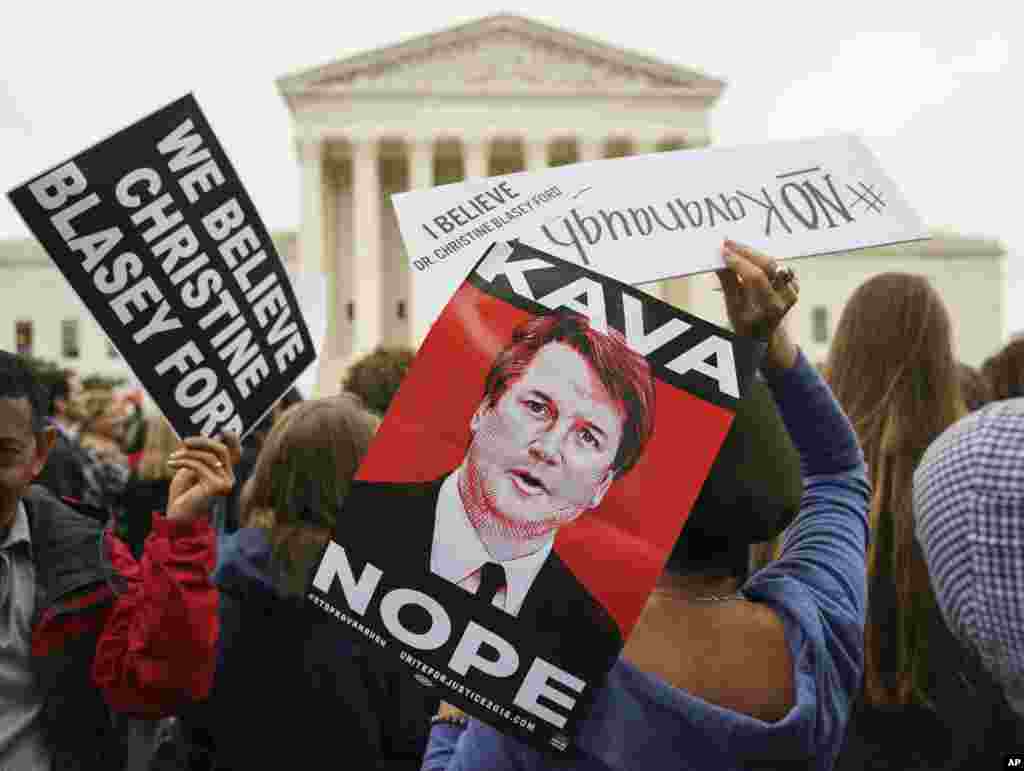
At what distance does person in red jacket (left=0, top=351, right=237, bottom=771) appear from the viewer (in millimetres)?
2133

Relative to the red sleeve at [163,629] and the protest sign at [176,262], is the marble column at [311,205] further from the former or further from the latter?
the red sleeve at [163,629]

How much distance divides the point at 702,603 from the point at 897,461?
1638 mm

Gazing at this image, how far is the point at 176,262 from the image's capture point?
2.31m

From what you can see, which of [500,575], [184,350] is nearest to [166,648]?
[184,350]

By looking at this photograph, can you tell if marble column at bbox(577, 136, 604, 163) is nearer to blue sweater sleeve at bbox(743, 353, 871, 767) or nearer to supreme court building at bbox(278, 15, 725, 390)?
supreme court building at bbox(278, 15, 725, 390)

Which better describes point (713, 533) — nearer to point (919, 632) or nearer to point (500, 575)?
point (500, 575)

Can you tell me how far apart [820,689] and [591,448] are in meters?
0.56

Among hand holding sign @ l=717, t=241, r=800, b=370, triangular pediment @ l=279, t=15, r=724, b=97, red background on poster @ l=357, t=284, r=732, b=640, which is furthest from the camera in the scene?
triangular pediment @ l=279, t=15, r=724, b=97

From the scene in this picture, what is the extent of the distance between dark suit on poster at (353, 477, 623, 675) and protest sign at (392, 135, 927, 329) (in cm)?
40

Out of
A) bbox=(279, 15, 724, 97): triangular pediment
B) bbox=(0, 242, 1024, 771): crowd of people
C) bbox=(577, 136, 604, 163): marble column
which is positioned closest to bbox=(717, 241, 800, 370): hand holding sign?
bbox=(0, 242, 1024, 771): crowd of people

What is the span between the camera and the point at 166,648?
2146 mm

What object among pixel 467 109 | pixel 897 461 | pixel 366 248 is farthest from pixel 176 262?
pixel 467 109

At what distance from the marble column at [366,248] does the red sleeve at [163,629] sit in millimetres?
39241

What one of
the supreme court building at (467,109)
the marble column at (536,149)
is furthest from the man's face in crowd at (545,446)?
the marble column at (536,149)
